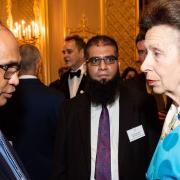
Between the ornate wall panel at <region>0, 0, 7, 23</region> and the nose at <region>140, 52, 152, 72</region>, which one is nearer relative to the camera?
the nose at <region>140, 52, 152, 72</region>

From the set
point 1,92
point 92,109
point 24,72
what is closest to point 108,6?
point 24,72

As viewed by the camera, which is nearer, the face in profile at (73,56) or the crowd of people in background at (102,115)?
the crowd of people in background at (102,115)

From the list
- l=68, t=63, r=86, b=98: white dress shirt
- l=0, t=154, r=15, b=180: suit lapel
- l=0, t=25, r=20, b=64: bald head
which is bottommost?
l=68, t=63, r=86, b=98: white dress shirt

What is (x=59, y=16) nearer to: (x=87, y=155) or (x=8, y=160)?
(x=87, y=155)

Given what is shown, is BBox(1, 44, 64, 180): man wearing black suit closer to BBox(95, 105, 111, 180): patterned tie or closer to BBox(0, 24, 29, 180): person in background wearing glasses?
BBox(95, 105, 111, 180): patterned tie

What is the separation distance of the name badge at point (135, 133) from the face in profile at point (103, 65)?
537mm

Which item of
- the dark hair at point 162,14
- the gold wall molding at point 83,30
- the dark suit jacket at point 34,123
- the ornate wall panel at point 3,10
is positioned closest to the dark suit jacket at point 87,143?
the dark suit jacket at point 34,123

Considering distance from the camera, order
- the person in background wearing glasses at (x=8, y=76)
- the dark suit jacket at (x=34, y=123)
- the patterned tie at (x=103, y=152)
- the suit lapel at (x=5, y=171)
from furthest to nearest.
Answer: the dark suit jacket at (x=34, y=123) < the patterned tie at (x=103, y=152) < the person in background wearing glasses at (x=8, y=76) < the suit lapel at (x=5, y=171)

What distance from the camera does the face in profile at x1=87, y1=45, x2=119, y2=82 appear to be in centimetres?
287

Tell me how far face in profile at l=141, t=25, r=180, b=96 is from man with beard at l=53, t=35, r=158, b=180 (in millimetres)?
1097

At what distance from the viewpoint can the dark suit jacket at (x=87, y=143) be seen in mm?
2543

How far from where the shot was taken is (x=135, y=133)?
2.58 m

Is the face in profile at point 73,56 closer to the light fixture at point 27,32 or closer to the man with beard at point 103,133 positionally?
the man with beard at point 103,133

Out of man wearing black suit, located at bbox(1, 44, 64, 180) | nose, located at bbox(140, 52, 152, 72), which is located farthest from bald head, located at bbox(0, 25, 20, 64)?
man wearing black suit, located at bbox(1, 44, 64, 180)
